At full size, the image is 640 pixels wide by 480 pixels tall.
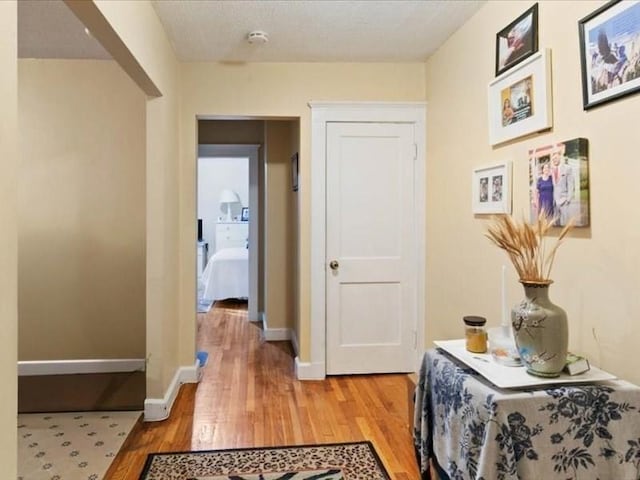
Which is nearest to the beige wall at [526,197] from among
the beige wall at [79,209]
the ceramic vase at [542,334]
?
the ceramic vase at [542,334]

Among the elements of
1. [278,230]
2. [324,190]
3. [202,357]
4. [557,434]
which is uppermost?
[324,190]

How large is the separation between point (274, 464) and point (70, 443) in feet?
3.69

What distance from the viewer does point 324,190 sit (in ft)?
11.5

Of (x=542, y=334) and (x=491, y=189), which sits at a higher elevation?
(x=491, y=189)

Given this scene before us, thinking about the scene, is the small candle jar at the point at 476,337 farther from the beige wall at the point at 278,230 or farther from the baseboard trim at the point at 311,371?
the beige wall at the point at 278,230

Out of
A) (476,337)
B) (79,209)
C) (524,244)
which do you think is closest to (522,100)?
(524,244)

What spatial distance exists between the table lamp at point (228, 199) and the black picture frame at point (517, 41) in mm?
7807

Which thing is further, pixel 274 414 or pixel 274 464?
pixel 274 414

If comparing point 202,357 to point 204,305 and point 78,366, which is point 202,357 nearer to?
point 78,366

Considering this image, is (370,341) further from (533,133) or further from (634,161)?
(634,161)

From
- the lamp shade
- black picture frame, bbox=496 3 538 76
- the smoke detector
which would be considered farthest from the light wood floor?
the lamp shade

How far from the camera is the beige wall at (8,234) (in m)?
1.13

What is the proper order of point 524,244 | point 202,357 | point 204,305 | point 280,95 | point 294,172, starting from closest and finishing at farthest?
1. point 524,244
2. point 280,95
3. point 202,357
4. point 294,172
5. point 204,305

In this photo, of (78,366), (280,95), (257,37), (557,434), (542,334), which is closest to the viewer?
(557,434)
